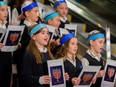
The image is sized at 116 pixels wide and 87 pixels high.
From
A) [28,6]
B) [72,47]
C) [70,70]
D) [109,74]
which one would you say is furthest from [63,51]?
[28,6]

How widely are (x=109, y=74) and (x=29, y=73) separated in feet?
3.28

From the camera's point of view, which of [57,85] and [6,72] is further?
[6,72]

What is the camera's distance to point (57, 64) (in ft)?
13.1

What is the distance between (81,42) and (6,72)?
2044 millimetres

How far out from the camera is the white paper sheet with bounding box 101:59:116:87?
14.5 feet

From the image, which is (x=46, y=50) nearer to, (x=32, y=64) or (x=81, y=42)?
(x=32, y=64)

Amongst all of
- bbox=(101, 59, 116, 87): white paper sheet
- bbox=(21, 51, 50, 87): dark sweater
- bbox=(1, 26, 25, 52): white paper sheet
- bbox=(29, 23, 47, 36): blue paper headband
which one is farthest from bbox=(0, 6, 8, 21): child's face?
bbox=(101, 59, 116, 87): white paper sheet

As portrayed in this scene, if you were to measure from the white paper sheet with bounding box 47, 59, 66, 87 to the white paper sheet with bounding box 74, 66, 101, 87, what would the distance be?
236mm

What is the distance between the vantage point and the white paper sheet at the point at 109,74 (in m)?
4.42

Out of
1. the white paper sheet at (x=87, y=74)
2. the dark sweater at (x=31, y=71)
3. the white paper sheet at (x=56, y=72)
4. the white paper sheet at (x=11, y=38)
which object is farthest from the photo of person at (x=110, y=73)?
the white paper sheet at (x=11, y=38)

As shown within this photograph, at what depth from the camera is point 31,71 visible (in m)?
4.15

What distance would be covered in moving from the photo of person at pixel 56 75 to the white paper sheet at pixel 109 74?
2.15 feet

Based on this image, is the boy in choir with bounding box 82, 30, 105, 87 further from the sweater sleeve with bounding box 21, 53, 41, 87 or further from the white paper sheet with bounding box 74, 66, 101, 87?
the sweater sleeve with bounding box 21, 53, 41, 87

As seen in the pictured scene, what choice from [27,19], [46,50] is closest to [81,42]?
[27,19]
